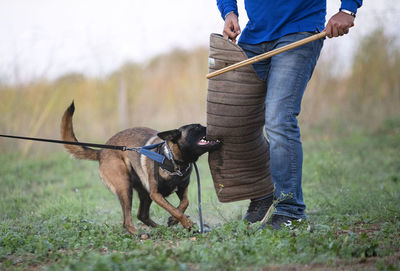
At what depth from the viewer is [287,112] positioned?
3.54 metres

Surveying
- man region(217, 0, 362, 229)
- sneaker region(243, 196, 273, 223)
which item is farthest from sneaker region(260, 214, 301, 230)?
sneaker region(243, 196, 273, 223)

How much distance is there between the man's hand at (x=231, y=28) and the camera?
3961mm

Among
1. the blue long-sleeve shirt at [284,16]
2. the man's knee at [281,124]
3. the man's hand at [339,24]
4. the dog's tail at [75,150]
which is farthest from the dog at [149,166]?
the man's hand at [339,24]

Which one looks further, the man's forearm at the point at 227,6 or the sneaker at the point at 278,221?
the man's forearm at the point at 227,6

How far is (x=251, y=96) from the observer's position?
392cm

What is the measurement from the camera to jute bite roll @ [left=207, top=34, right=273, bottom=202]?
3916 millimetres

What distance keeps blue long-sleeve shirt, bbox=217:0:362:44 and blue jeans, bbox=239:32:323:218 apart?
0.22 feet

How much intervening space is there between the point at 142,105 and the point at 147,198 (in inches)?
259

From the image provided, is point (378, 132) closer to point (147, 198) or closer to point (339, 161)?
point (339, 161)

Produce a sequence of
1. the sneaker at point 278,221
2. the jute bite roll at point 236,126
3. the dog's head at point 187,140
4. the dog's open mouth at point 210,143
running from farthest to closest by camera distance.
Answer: the dog's head at point 187,140
the dog's open mouth at point 210,143
the jute bite roll at point 236,126
the sneaker at point 278,221

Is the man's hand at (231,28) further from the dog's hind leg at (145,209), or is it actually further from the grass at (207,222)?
the dog's hind leg at (145,209)

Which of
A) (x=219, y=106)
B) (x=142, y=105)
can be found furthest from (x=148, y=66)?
(x=219, y=106)

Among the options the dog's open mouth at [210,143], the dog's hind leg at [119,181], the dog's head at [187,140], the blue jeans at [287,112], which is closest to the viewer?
the blue jeans at [287,112]

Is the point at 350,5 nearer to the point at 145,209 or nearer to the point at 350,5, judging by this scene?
the point at 350,5
